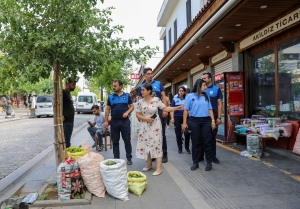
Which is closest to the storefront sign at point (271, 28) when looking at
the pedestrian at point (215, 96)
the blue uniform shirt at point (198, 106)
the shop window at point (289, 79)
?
the shop window at point (289, 79)

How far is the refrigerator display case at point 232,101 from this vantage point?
7.78m

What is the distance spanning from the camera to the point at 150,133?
4.93 metres

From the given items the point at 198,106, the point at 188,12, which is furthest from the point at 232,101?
the point at 188,12

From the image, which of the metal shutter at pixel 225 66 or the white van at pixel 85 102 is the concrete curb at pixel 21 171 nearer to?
the metal shutter at pixel 225 66

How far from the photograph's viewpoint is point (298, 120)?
6457 mm

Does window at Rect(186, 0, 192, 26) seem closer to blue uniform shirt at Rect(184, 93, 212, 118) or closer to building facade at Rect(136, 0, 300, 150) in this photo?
building facade at Rect(136, 0, 300, 150)

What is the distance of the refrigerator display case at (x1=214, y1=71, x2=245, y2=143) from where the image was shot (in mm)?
7777

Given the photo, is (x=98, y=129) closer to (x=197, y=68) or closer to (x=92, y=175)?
(x=92, y=175)

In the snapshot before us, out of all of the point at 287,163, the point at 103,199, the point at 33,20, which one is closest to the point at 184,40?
the point at 287,163

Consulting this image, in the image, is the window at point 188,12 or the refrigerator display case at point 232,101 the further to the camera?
the window at point 188,12

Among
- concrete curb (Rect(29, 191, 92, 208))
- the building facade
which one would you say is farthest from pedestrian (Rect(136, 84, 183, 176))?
the building facade

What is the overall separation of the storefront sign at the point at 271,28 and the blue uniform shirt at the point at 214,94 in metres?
2.25

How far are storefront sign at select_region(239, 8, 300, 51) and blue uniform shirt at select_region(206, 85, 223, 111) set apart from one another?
2.25 metres

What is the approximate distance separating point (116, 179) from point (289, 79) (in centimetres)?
519
